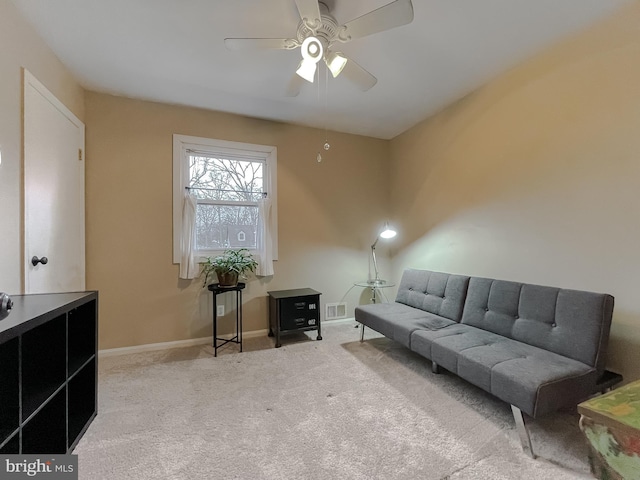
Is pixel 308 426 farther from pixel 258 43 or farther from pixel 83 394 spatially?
Result: pixel 258 43

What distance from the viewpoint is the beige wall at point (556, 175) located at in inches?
73.4

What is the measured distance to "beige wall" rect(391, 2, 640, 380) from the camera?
1864 millimetres

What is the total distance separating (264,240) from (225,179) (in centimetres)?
84

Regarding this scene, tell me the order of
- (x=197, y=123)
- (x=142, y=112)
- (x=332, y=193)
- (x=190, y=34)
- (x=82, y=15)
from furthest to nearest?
(x=332, y=193) < (x=197, y=123) < (x=142, y=112) < (x=190, y=34) < (x=82, y=15)

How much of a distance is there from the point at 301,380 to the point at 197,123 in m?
2.83

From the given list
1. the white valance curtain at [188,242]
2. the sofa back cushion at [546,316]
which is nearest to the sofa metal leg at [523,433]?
the sofa back cushion at [546,316]

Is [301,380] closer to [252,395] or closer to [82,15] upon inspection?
[252,395]

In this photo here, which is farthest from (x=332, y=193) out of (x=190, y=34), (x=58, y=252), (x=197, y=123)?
(x=58, y=252)

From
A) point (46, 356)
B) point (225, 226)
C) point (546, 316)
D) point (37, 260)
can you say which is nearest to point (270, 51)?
point (225, 226)

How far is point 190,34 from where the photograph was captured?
6.69 ft

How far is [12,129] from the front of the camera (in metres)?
1.72

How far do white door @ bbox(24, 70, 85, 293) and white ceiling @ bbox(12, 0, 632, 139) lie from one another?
49 centimetres

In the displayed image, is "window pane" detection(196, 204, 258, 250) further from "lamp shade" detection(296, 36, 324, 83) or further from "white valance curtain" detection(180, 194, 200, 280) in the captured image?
"lamp shade" detection(296, 36, 324, 83)

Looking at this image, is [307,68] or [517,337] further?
[517,337]
